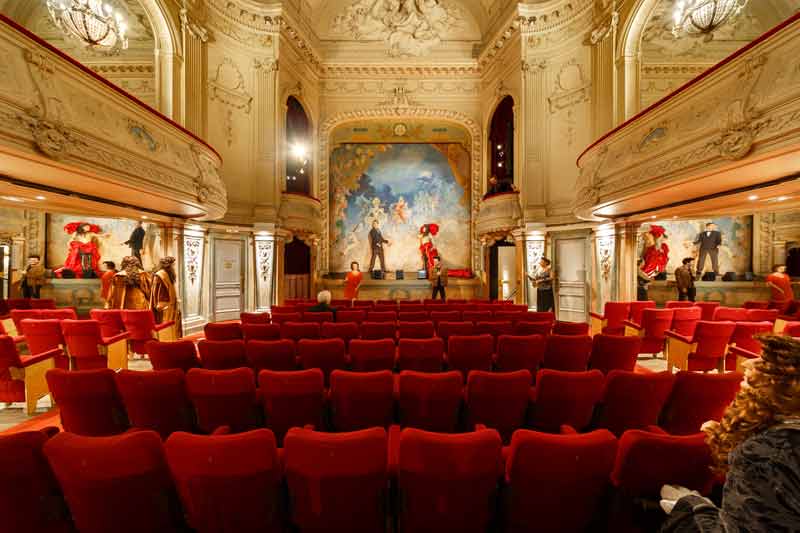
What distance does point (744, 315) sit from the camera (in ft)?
17.6

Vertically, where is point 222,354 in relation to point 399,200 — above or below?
below

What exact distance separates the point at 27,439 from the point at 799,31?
20.6ft

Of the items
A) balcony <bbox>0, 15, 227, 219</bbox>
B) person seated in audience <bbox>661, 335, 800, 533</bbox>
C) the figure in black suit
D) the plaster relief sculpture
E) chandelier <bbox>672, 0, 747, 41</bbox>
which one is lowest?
person seated in audience <bbox>661, 335, 800, 533</bbox>

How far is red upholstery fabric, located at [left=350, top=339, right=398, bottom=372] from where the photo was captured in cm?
307

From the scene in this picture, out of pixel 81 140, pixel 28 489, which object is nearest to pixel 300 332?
pixel 28 489

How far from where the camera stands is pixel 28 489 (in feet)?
4.53

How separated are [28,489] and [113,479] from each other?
43cm

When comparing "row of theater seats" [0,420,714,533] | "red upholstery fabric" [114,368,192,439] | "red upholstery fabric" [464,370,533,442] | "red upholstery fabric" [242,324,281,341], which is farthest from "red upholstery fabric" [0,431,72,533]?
"red upholstery fabric" [242,324,281,341]

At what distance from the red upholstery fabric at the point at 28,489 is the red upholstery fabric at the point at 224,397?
33.5 inches

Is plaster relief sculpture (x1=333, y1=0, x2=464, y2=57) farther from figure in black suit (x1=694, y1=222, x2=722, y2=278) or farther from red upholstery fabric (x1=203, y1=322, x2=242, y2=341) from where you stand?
red upholstery fabric (x1=203, y1=322, x2=242, y2=341)

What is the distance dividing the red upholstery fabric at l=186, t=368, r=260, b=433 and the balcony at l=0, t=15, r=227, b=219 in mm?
3106

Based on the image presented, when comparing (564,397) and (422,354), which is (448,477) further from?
(422,354)

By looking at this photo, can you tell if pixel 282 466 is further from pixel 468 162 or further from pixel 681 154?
pixel 468 162

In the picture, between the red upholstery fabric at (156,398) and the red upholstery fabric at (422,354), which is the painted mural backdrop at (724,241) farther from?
the red upholstery fabric at (156,398)
